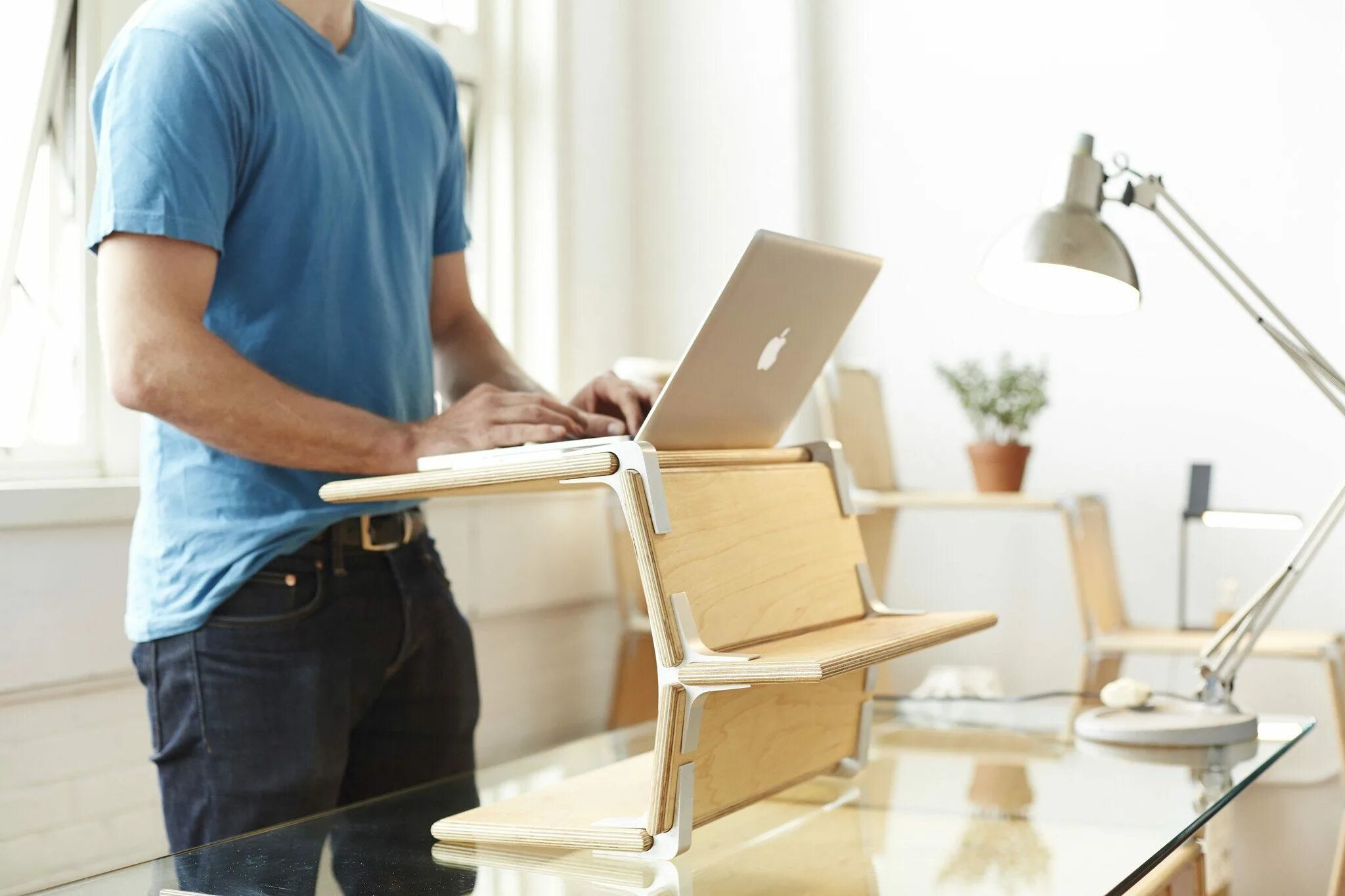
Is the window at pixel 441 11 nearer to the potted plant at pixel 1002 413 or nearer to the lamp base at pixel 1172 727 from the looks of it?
the potted plant at pixel 1002 413

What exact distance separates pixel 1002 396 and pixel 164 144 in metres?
2.13

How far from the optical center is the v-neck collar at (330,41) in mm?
1399

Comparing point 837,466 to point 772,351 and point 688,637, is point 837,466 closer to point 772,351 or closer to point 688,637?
point 772,351

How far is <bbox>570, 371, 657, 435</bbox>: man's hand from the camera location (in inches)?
46.5

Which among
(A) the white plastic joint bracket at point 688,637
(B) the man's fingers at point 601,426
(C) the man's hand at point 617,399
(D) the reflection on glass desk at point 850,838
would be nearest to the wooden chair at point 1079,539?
(D) the reflection on glass desk at point 850,838

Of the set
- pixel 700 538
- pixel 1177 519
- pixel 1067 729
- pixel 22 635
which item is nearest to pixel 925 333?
pixel 1177 519

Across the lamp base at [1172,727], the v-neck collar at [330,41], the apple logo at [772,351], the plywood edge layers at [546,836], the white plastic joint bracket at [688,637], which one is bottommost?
the lamp base at [1172,727]

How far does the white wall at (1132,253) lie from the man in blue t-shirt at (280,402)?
1.96 metres

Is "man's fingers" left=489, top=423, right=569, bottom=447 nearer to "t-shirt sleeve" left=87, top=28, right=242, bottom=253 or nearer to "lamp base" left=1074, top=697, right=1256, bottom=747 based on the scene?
"t-shirt sleeve" left=87, top=28, right=242, bottom=253

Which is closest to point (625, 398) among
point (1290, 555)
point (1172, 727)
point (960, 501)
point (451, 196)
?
point (451, 196)

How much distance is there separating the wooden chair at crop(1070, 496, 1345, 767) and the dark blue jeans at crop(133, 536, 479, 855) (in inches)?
68.1

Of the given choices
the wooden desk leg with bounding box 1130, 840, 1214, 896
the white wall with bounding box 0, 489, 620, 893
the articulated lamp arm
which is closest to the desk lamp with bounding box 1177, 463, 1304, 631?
the articulated lamp arm

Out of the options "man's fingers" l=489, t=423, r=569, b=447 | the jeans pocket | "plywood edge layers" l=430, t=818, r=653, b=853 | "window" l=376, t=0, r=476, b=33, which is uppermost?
"window" l=376, t=0, r=476, b=33

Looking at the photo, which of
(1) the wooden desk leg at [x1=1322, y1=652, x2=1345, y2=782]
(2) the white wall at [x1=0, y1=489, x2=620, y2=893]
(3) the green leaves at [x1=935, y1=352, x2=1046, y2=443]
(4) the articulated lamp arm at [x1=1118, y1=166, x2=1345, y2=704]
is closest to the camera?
(4) the articulated lamp arm at [x1=1118, y1=166, x2=1345, y2=704]
